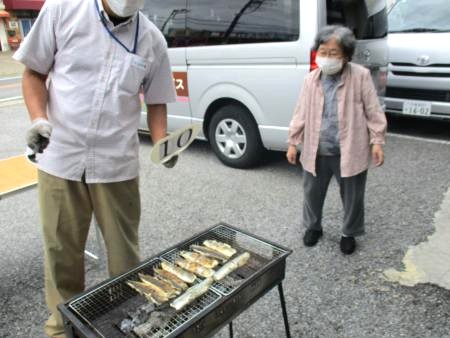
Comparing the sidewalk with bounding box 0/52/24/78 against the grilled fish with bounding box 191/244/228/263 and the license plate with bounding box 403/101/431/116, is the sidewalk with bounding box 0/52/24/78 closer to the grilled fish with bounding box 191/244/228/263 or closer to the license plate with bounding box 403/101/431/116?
the license plate with bounding box 403/101/431/116

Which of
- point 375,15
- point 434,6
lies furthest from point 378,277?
point 434,6

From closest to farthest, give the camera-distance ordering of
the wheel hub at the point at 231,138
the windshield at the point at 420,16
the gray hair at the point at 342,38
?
the gray hair at the point at 342,38 → the wheel hub at the point at 231,138 → the windshield at the point at 420,16

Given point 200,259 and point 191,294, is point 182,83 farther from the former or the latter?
point 191,294

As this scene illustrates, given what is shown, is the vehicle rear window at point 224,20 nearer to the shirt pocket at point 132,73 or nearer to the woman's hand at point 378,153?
the woman's hand at point 378,153

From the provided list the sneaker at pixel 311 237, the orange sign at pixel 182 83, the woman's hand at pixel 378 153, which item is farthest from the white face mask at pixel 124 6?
the orange sign at pixel 182 83

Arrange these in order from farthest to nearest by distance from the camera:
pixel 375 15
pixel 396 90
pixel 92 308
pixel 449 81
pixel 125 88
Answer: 1. pixel 396 90
2. pixel 449 81
3. pixel 375 15
4. pixel 125 88
5. pixel 92 308

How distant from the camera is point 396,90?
5.86m

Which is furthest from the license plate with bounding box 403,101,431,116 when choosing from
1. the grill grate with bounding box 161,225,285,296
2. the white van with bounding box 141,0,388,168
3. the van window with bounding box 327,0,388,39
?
the grill grate with bounding box 161,225,285,296

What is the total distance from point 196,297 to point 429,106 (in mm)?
4799

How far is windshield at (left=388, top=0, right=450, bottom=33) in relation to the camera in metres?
5.74

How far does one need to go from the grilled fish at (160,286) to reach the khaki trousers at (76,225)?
364 millimetres

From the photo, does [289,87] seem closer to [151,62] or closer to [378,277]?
[378,277]

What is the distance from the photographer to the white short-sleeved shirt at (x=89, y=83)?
1744mm

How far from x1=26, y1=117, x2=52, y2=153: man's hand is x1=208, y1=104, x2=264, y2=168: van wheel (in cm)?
300
